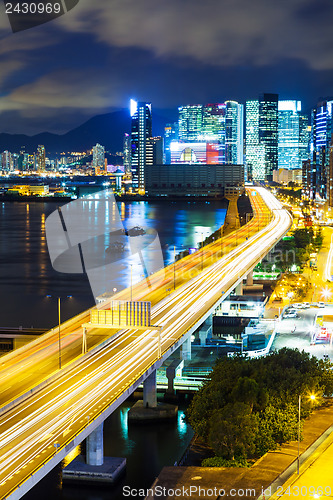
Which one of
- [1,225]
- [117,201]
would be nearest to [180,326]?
[1,225]

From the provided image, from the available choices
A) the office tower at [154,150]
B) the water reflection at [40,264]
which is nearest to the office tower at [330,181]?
the water reflection at [40,264]

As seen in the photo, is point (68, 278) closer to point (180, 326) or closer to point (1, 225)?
point (180, 326)

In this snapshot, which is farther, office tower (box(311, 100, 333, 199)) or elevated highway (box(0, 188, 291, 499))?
office tower (box(311, 100, 333, 199))

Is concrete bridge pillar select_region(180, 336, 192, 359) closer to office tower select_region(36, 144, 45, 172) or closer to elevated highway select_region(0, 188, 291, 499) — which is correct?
elevated highway select_region(0, 188, 291, 499)

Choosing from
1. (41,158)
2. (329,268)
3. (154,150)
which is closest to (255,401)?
(329,268)

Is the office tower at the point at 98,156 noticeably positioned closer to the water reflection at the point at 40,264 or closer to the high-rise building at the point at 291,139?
the high-rise building at the point at 291,139

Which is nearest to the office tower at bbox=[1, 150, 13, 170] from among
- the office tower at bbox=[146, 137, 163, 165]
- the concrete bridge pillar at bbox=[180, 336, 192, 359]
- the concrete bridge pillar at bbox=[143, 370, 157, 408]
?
the office tower at bbox=[146, 137, 163, 165]
